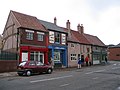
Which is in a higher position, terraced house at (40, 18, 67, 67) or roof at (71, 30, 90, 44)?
roof at (71, 30, 90, 44)

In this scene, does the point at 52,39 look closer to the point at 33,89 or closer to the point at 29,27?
the point at 29,27

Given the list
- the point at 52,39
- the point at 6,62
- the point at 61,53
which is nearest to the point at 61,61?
the point at 61,53

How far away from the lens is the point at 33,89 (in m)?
12.9

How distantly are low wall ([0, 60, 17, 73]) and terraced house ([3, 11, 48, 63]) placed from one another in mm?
1462

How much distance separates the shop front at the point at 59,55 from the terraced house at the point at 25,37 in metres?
1.77

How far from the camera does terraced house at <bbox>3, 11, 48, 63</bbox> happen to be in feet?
101

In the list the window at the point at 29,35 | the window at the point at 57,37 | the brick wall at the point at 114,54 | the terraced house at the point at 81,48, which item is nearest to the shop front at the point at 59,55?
the window at the point at 57,37

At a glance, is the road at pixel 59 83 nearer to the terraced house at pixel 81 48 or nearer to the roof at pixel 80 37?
the terraced house at pixel 81 48

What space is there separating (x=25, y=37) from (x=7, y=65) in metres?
5.61

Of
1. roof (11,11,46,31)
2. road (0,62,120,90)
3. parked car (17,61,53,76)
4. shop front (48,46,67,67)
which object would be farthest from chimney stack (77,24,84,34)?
road (0,62,120,90)

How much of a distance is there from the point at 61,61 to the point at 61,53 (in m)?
1.52

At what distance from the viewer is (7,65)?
2730 centimetres

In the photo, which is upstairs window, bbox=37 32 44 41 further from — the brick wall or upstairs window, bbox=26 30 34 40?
the brick wall

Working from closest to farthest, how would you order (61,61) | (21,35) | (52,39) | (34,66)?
(34,66), (21,35), (52,39), (61,61)
